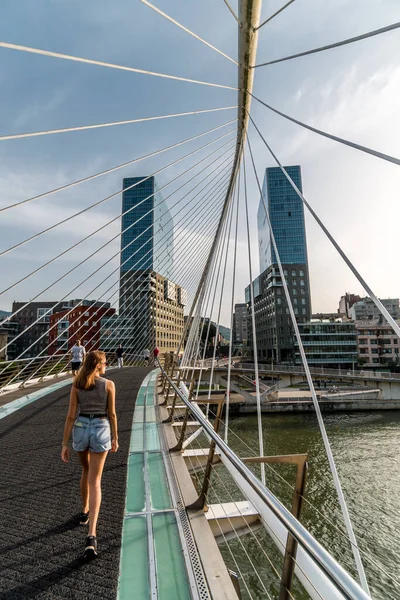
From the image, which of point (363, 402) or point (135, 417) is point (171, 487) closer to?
point (135, 417)

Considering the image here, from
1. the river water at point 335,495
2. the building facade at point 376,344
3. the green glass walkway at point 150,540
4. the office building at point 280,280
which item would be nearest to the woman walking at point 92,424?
the green glass walkway at point 150,540

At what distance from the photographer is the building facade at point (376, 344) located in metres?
57.8

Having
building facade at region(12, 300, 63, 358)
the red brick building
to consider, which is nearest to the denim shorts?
the red brick building

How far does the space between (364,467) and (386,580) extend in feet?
25.7

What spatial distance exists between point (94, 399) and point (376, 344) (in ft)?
216

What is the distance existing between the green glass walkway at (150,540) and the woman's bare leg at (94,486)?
254mm

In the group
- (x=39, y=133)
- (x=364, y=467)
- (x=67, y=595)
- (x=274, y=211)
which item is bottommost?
(x=364, y=467)

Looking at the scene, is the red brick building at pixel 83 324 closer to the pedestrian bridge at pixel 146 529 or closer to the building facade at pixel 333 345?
the pedestrian bridge at pixel 146 529

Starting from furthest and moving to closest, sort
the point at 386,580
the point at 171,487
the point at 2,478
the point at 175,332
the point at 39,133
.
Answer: the point at 175,332
the point at 386,580
the point at 39,133
the point at 2,478
the point at 171,487

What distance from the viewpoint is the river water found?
6.30m

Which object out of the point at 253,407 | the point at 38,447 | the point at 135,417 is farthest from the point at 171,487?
the point at 253,407

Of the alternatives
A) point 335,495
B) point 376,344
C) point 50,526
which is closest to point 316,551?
point 50,526

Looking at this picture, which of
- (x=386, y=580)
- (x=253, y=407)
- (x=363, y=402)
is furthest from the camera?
(x=363, y=402)

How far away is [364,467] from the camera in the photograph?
533 inches
